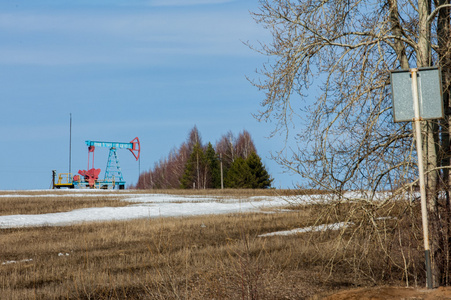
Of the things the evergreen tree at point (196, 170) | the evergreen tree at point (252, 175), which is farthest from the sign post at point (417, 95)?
the evergreen tree at point (196, 170)

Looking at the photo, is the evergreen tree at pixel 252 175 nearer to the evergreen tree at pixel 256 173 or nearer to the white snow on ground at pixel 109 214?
the evergreen tree at pixel 256 173

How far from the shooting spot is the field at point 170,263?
7734 millimetres

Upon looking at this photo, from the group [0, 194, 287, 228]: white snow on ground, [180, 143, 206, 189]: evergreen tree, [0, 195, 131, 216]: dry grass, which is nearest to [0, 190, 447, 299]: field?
[0, 194, 287, 228]: white snow on ground

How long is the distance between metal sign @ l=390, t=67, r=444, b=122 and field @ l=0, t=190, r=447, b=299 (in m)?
2.79

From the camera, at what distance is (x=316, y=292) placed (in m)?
8.50

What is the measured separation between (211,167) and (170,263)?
2340 inches

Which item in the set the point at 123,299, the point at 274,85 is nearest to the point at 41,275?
the point at 123,299

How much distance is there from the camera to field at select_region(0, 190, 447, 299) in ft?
25.4

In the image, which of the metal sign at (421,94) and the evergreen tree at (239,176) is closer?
the metal sign at (421,94)

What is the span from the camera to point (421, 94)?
6.73 metres

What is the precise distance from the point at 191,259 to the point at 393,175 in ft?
17.0

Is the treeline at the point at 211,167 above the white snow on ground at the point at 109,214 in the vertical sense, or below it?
above

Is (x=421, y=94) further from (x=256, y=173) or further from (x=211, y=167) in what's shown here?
(x=211, y=167)

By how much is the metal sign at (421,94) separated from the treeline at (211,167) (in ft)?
126
